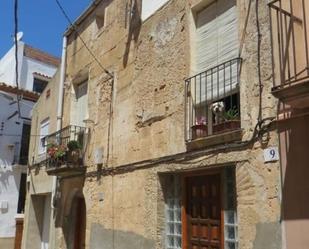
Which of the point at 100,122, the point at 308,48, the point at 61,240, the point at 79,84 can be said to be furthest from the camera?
the point at 79,84

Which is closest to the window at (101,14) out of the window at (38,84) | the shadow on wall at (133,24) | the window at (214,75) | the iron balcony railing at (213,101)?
the shadow on wall at (133,24)

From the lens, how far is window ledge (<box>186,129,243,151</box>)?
577cm

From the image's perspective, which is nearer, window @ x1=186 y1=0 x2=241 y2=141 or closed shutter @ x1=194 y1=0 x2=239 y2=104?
window @ x1=186 y1=0 x2=241 y2=141

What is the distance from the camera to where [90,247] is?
8.88m

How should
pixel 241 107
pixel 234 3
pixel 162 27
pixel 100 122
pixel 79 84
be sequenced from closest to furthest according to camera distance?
pixel 241 107, pixel 234 3, pixel 162 27, pixel 100 122, pixel 79 84

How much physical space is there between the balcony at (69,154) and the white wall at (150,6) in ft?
10.4

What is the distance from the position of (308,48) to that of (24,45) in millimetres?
17681

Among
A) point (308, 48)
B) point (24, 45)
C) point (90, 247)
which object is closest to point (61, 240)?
point (90, 247)

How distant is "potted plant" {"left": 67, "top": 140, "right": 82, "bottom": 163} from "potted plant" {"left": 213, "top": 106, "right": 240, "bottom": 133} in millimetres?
4657

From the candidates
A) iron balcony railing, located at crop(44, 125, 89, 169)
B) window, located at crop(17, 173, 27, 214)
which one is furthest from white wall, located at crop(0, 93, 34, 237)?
iron balcony railing, located at crop(44, 125, 89, 169)

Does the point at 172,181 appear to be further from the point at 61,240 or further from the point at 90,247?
the point at 61,240

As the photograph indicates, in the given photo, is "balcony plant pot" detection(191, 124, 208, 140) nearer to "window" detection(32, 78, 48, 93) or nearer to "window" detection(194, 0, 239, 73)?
"window" detection(194, 0, 239, 73)

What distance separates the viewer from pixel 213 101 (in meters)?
6.53

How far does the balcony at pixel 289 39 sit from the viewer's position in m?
5.11
